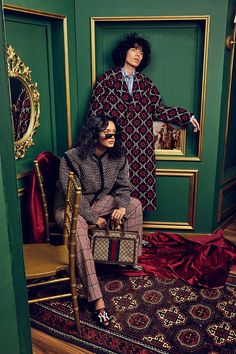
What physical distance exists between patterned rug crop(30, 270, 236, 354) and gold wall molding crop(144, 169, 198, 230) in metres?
0.75

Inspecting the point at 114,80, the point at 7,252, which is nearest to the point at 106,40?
the point at 114,80

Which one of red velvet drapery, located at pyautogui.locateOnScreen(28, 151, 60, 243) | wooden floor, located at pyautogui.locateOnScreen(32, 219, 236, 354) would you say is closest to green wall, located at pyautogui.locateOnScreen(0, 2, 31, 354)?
wooden floor, located at pyautogui.locateOnScreen(32, 219, 236, 354)

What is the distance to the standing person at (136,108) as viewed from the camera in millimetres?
3104

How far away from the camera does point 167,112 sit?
3240 millimetres

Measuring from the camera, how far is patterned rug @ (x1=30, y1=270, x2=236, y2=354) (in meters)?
2.20

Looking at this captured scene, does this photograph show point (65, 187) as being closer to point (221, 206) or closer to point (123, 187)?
point (123, 187)

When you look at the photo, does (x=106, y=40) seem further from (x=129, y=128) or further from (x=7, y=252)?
(x=7, y=252)

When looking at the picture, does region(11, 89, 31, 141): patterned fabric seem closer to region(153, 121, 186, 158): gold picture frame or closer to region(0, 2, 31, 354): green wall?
region(153, 121, 186, 158): gold picture frame

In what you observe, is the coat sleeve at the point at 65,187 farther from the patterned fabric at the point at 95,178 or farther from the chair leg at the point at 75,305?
the chair leg at the point at 75,305

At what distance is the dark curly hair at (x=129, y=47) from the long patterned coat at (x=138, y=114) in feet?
0.29

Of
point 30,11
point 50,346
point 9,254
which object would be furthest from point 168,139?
point 9,254

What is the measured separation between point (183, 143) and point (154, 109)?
0.43 meters

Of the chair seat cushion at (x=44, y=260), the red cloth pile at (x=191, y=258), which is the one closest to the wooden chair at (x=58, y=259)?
the chair seat cushion at (x=44, y=260)

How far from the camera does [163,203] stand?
3.51 meters
